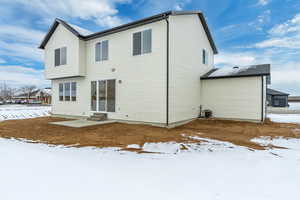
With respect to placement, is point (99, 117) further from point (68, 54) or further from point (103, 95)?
point (68, 54)

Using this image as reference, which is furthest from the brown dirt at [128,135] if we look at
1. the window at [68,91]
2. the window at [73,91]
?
the window at [68,91]

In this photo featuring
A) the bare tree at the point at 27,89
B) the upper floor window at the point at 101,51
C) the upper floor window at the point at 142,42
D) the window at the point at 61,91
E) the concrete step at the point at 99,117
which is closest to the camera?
the upper floor window at the point at 142,42

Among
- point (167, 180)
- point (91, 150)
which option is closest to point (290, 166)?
point (167, 180)

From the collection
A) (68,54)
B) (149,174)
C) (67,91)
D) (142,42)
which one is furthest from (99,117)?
(149,174)

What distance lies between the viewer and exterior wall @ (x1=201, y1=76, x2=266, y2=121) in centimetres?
929

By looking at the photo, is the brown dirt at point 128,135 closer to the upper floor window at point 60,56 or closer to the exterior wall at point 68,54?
the exterior wall at point 68,54

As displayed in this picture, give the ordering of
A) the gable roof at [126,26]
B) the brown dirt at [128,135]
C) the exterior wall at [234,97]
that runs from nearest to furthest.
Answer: the brown dirt at [128,135] < the gable roof at [126,26] < the exterior wall at [234,97]

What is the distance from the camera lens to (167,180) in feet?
8.82

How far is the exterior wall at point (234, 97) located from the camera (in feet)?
30.5

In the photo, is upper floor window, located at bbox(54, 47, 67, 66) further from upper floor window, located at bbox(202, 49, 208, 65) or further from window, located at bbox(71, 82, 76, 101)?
upper floor window, located at bbox(202, 49, 208, 65)

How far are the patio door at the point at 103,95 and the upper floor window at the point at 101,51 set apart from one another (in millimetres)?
1581

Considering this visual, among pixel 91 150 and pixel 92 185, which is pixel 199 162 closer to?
pixel 92 185

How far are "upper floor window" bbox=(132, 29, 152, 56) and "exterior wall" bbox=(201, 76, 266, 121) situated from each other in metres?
5.34

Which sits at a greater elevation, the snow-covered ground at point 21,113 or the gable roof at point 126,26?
the gable roof at point 126,26
